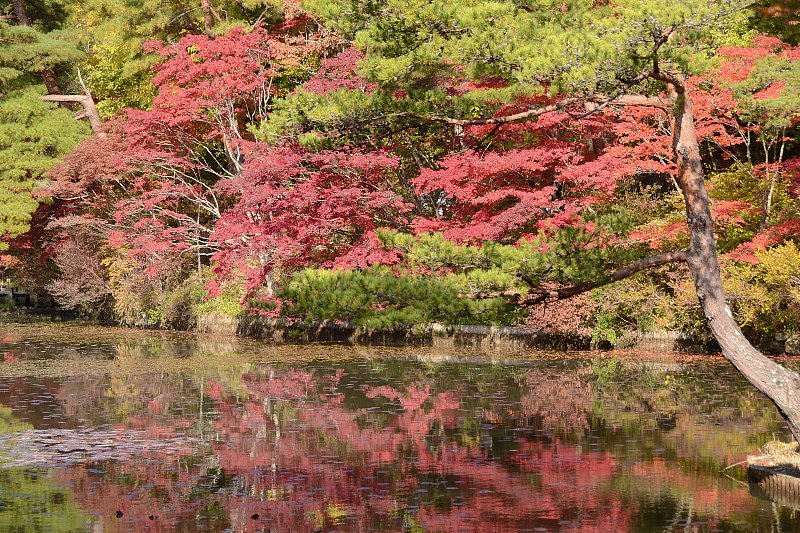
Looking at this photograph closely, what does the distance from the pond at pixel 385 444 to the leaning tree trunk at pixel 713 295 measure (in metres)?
0.94

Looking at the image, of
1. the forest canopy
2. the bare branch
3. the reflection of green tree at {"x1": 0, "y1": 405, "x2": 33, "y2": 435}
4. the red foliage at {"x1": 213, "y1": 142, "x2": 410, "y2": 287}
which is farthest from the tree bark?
the bare branch

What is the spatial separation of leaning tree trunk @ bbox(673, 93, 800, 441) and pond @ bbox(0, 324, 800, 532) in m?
0.94

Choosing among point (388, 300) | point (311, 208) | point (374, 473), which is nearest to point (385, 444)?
point (374, 473)

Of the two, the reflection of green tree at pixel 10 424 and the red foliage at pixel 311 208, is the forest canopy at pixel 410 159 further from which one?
the reflection of green tree at pixel 10 424

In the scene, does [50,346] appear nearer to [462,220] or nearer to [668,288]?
[462,220]

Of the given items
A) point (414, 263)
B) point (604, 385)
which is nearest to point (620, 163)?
point (604, 385)

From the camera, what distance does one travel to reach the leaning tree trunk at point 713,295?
8.38 m

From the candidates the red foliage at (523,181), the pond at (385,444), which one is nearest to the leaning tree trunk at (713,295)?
the pond at (385,444)

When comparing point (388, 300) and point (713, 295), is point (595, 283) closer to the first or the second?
point (713, 295)

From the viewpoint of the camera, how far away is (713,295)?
8.45 meters

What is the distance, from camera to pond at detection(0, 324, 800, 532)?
7973mm

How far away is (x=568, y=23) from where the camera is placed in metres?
9.59

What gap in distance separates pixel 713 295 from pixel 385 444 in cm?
390

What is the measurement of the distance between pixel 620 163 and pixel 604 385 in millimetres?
5344
